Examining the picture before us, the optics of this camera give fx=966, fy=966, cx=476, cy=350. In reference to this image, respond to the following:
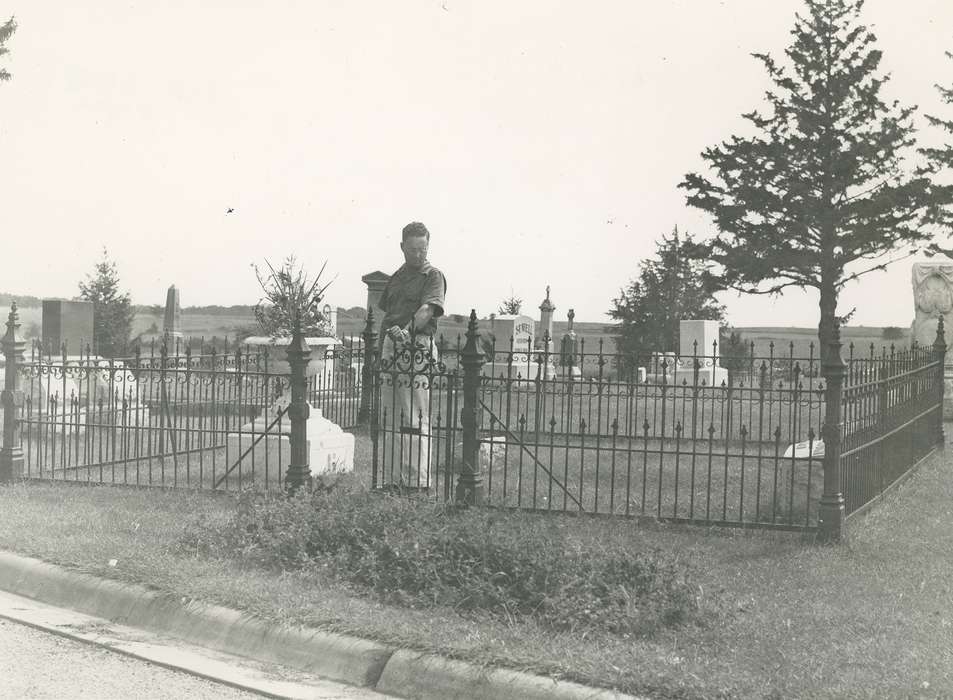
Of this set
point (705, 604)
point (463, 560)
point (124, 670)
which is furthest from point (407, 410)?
point (124, 670)

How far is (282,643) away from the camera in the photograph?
200 inches

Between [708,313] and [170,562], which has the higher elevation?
[708,313]

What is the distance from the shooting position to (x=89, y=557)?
21.0 feet

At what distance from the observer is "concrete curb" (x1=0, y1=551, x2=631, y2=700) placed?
4434 millimetres

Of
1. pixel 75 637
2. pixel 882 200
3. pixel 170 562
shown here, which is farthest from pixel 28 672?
pixel 882 200

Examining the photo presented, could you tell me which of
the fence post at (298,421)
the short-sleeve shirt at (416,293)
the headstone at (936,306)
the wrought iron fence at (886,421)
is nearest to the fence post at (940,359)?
the wrought iron fence at (886,421)

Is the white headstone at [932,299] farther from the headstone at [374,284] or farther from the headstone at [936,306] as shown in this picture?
the headstone at [374,284]

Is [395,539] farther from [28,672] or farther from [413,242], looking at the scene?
[413,242]

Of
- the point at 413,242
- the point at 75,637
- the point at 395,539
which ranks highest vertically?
the point at 413,242

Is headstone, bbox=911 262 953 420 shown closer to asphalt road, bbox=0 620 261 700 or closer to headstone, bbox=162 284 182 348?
asphalt road, bbox=0 620 261 700

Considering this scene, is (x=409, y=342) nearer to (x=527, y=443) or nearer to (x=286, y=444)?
(x=527, y=443)

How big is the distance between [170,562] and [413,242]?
364 cm

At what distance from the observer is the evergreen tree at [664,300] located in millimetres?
36688

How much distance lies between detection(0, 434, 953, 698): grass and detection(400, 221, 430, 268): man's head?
2.70m
